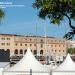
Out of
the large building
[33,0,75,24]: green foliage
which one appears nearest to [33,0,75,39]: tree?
[33,0,75,24]: green foliage

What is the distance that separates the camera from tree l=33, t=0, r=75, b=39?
33.8ft

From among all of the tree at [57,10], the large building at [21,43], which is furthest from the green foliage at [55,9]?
the large building at [21,43]

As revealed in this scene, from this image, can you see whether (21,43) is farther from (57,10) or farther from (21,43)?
(57,10)

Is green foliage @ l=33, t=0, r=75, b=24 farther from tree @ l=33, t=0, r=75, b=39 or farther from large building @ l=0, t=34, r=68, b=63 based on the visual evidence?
large building @ l=0, t=34, r=68, b=63

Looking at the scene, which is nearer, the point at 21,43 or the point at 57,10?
the point at 57,10

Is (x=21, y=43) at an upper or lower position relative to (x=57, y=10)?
lower

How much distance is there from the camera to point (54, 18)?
10.8m

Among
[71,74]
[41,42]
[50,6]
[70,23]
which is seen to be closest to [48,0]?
[50,6]

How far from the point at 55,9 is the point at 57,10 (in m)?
0.09

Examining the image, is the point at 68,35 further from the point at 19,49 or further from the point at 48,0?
the point at 19,49

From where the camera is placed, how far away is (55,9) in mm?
10664

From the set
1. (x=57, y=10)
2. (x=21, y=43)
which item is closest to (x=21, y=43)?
(x=21, y=43)

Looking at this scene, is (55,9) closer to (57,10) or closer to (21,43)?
(57,10)

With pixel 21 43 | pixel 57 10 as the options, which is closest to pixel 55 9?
pixel 57 10
